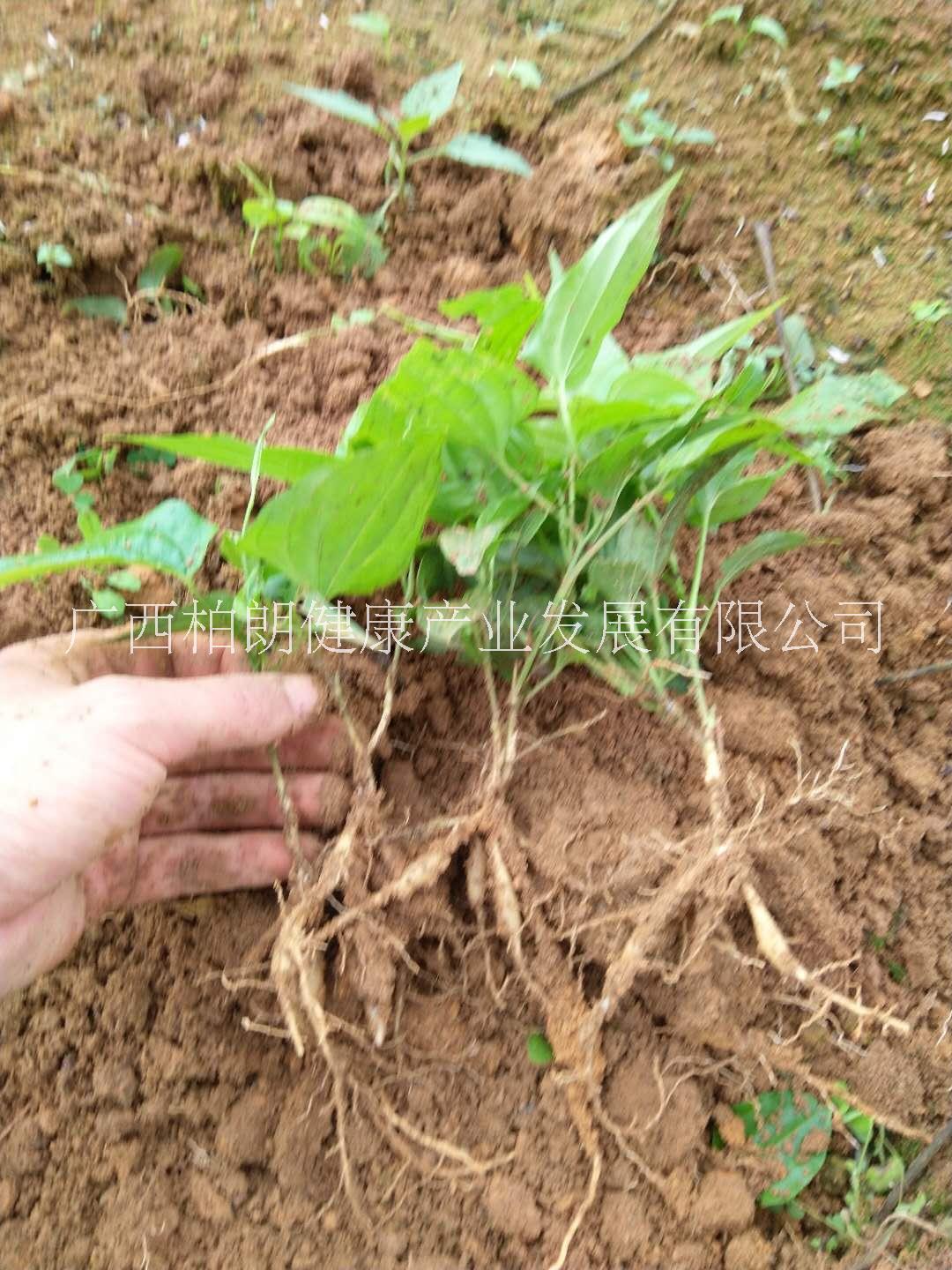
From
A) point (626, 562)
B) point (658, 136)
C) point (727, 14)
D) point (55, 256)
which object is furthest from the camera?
point (727, 14)

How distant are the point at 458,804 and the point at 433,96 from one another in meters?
0.98

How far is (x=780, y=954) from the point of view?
89cm

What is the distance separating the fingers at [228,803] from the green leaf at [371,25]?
3.99 ft

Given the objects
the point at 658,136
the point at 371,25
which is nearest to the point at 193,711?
the point at 658,136

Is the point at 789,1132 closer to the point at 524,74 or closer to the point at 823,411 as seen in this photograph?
the point at 823,411

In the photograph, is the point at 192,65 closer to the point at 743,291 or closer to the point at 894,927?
the point at 743,291

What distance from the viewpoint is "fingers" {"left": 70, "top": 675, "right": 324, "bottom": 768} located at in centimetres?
81

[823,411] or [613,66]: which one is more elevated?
[613,66]

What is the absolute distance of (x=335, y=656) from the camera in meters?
0.93

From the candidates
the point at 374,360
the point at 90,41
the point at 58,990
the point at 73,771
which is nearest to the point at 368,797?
the point at 73,771

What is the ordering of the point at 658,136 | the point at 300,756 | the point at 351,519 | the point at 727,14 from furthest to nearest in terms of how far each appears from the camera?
the point at 727,14
the point at 658,136
the point at 300,756
the point at 351,519

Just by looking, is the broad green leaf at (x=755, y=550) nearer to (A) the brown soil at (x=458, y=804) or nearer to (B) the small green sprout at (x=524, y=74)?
(A) the brown soil at (x=458, y=804)

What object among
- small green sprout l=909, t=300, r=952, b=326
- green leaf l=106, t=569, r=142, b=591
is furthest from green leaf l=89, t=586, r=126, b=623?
small green sprout l=909, t=300, r=952, b=326

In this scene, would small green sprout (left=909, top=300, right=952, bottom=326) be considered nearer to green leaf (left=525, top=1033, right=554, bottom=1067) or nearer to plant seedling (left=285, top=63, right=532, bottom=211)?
plant seedling (left=285, top=63, right=532, bottom=211)
